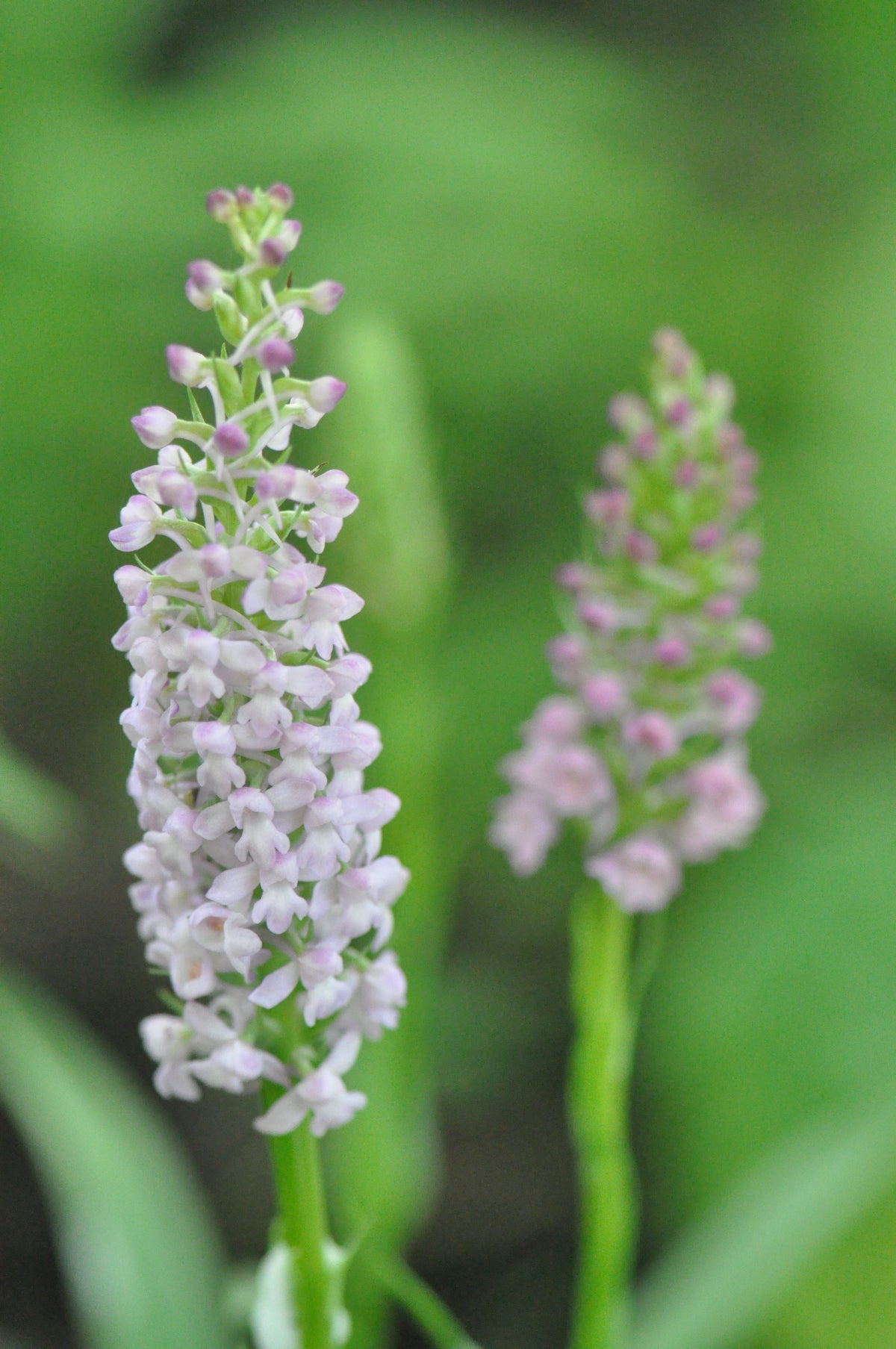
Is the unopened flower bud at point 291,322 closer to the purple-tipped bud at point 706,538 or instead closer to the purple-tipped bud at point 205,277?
the purple-tipped bud at point 205,277

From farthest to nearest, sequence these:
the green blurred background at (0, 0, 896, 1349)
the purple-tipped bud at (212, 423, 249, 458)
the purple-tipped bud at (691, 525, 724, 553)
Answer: the green blurred background at (0, 0, 896, 1349), the purple-tipped bud at (691, 525, 724, 553), the purple-tipped bud at (212, 423, 249, 458)

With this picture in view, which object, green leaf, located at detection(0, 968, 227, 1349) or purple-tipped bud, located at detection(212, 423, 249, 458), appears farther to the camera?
green leaf, located at detection(0, 968, 227, 1349)

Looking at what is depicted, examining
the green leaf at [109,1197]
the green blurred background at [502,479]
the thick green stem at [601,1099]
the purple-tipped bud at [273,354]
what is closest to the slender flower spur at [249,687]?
the purple-tipped bud at [273,354]

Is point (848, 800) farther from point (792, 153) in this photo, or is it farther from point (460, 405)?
point (792, 153)

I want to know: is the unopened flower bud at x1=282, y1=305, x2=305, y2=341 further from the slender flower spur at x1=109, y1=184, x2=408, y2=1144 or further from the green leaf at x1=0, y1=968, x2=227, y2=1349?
the green leaf at x1=0, y1=968, x2=227, y2=1349

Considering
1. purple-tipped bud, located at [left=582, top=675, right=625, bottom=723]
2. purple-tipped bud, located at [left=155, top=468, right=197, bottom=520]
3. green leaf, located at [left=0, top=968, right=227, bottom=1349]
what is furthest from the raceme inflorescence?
green leaf, located at [left=0, top=968, right=227, bottom=1349]

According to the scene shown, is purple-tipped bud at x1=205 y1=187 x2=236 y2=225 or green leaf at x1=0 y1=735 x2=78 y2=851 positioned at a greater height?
purple-tipped bud at x1=205 y1=187 x2=236 y2=225
